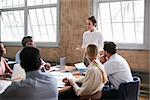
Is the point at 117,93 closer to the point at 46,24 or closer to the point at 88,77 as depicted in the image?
the point at 88,77

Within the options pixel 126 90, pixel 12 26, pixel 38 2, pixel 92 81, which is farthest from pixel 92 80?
pixel 12 26

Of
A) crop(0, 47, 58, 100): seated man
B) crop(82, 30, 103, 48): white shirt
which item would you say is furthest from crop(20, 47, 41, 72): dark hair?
crop(82, 30, 103, 48): white shirt

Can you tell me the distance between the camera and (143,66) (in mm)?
4434

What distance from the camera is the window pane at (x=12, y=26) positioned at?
6.36m

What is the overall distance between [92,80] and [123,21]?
283 cm

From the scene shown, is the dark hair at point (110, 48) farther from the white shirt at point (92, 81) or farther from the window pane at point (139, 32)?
the window pane at point (139, 32)

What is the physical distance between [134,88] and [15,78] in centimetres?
130

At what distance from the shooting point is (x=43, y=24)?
5.98m

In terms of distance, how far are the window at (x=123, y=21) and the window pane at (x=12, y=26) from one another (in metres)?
2.33

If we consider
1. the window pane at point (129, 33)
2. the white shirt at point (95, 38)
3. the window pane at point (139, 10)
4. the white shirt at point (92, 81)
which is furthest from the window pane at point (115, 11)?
the white shirt at point (92, 81)

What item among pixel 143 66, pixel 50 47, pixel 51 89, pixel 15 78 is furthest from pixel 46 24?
pixel 51 89

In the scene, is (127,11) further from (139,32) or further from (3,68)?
(3,68)

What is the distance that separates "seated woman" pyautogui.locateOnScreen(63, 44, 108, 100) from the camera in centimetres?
223

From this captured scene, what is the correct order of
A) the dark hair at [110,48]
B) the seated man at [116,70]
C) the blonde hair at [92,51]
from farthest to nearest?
the dark hair at [110,48] < the seated man at [116,70] < the blonde hair at [92,51]
